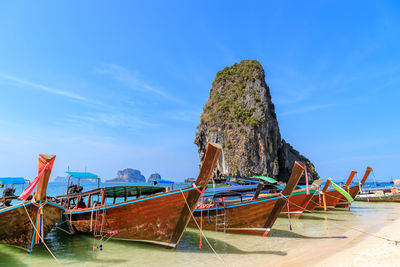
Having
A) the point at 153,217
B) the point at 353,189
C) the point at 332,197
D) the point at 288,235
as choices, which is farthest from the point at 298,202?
the point at 153,217

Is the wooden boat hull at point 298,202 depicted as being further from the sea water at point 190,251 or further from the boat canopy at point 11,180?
the boat canopy at point 11,180

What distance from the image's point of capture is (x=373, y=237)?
1007 centimetres

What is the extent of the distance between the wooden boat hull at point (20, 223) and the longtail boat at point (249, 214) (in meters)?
5.28

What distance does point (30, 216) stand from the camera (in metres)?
7.84

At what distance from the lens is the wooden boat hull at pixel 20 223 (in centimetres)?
783

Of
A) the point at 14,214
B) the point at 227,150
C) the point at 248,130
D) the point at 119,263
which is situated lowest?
the point at 119,263

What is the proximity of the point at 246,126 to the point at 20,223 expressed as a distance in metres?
44.6

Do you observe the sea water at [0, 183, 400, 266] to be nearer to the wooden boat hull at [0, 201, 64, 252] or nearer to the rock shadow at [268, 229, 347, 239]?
the rock shadow at [268, 229, 347, 239]

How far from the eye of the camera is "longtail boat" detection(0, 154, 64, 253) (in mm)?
7250

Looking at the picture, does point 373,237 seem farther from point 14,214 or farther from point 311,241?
point 14,214

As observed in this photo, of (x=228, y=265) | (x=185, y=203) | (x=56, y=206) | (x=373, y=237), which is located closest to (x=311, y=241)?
(x=373, y=237)

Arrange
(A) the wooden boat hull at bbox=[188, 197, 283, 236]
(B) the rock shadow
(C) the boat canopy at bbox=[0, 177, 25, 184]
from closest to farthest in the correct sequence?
(A) the wooden boat hull at bbox=[188, 197, 283, 236], (B) the rock shadow, (C) the boat canopy at bbox=[0, 177, 25, 184]

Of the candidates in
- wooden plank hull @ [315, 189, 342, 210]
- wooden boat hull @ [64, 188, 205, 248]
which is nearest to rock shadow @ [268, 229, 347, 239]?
wooden boat hull @ [64, 188, 205, 248]

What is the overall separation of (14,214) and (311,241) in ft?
33.9
